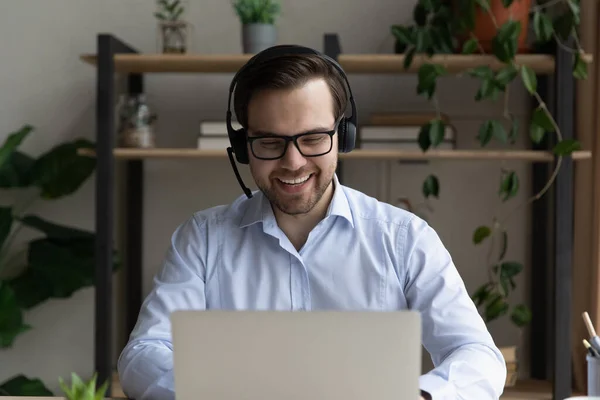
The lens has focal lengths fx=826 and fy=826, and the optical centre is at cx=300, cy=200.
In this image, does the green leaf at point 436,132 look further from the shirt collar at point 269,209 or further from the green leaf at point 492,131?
the shirt collar at point 269,209

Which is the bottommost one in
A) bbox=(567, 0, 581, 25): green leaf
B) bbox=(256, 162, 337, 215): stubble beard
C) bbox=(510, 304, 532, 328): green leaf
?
bbox=(510, 304, 532, 328): green leaf

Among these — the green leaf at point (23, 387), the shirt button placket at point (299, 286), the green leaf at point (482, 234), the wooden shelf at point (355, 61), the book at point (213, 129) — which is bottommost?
the green leaf at point (23, 387)

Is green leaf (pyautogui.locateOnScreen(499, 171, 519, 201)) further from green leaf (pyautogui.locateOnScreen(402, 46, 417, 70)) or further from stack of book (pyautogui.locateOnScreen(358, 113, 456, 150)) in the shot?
green leaf (pyautogui.locateOnScreen(402, 46, 417, 70))

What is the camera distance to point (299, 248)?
5.56ft

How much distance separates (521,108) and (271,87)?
186 centimetres

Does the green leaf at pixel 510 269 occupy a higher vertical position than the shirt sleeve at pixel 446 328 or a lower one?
lower

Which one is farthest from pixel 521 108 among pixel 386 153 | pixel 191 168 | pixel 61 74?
pixel 61 74

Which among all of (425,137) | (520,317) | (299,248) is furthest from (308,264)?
(520,317)

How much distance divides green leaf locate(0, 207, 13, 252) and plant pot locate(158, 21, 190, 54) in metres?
0.82

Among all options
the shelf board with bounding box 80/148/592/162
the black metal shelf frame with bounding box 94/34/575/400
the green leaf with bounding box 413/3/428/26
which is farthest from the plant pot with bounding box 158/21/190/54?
the green leaf with bounding box 413/3/428/26

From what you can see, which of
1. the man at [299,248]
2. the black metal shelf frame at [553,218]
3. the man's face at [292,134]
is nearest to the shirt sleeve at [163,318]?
the man at [299,248]

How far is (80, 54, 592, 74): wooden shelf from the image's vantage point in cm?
278

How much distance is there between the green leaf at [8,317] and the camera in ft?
9.53

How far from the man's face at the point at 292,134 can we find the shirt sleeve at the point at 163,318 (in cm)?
22
